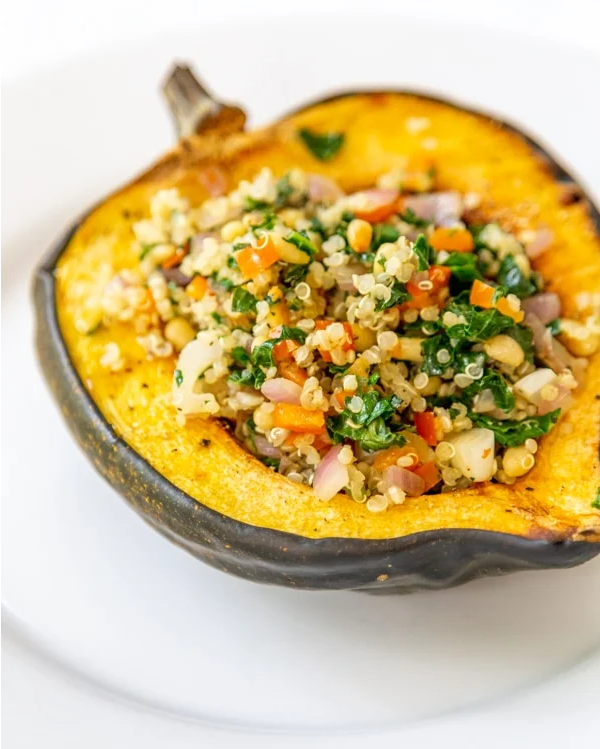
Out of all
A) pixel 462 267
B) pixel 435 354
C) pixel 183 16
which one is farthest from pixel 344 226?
pixel 183 16

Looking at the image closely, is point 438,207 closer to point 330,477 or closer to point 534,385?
point 534,385

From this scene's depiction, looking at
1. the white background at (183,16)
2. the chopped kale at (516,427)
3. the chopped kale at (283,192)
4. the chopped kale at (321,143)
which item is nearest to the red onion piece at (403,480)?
the chopped kale at (516,427)

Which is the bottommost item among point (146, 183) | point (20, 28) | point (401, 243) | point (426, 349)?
point (426, 349)

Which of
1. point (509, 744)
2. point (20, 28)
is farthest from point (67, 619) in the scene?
point (20, 28)

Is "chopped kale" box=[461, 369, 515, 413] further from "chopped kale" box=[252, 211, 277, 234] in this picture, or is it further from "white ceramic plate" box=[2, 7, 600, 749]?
"chopped kale" box=[252, 211, 277, 234]

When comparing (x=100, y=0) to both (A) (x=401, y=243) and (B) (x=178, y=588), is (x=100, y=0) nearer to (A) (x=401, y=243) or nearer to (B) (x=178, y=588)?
(A) (x=401, y=243)
